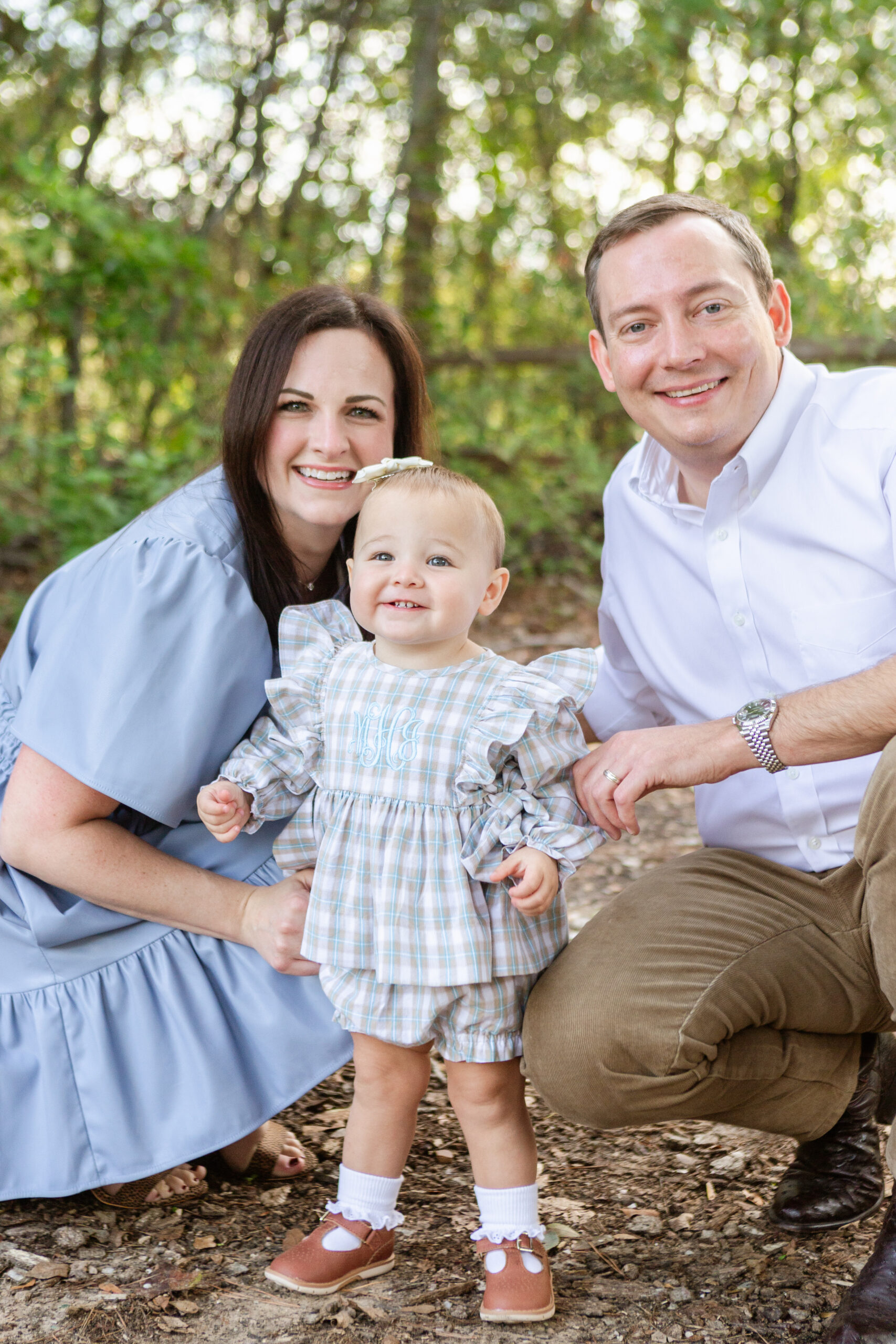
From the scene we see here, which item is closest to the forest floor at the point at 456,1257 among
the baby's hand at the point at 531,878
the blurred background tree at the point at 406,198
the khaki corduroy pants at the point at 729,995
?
the khaki corduroy pants at the point at 729,995

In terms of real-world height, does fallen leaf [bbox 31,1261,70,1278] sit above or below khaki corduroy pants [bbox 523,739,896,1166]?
below

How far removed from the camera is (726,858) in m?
2.34

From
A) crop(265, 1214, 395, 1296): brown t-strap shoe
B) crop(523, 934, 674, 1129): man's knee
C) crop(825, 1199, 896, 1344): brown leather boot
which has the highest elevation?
crop(523, 934, 674, 1129): man's knee

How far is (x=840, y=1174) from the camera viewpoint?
220 centimetres

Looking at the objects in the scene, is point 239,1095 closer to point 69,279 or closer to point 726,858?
point 726,858

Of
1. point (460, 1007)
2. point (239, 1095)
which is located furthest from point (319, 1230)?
point (460, 1007)

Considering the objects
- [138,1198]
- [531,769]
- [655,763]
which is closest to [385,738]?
[531,769]

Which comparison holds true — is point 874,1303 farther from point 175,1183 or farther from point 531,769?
point 175,1183

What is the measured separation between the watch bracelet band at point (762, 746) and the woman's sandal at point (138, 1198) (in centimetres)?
129

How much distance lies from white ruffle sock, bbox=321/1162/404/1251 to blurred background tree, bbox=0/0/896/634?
14.5ft

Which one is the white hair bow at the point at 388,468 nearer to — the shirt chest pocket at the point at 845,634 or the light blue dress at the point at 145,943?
the light blue dress at the point at 145,943

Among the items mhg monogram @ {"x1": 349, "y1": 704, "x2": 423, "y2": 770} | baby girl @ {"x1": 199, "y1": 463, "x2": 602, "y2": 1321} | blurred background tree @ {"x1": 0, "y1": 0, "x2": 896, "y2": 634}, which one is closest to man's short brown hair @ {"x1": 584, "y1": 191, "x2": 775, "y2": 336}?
baby girl @ {"x1": 199, "y1": 463, "x2": 602, "y2": 1321}

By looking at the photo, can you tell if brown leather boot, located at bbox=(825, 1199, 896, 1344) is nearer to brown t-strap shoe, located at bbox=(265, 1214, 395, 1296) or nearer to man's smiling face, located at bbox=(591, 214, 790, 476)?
brown t-strap shoe, located at bbox=(265, 1214, 395, 1296)

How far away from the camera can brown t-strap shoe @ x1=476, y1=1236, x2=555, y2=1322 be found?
1.90m
